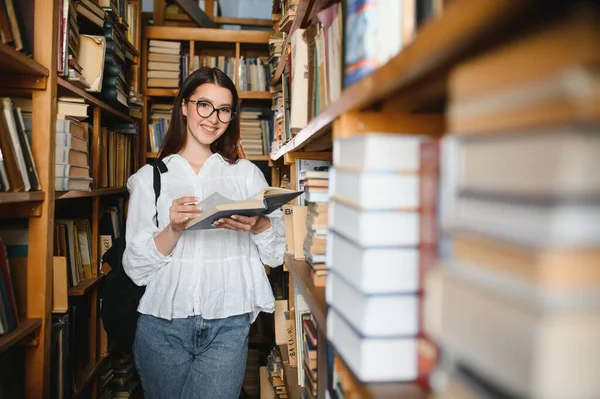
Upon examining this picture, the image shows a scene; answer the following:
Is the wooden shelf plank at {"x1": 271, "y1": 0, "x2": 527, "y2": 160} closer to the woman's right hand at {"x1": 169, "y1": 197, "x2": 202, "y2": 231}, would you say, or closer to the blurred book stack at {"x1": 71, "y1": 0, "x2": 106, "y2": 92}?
the woman's right hand at {"x1": 169, "y1": 197, "x2": 202, "y2": 231}

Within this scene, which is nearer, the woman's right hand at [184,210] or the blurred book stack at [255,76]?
the woman's right hand at [184,210]

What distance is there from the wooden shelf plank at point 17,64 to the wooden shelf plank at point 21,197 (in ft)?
1.23

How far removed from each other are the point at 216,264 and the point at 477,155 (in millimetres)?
1372

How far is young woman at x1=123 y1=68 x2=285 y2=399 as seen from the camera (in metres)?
1.53

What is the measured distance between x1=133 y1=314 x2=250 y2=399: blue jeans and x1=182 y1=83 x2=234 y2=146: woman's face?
721 mm

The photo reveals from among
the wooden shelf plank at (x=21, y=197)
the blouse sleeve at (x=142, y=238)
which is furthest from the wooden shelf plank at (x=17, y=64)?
the blouse sleeve at (x=142, y=238)

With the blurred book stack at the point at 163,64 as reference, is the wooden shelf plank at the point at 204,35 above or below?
above

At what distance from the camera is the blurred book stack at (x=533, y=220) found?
0.25 meters

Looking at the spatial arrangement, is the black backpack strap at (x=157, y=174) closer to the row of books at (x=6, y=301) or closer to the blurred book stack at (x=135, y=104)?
the row of books at (x=6, y=301)

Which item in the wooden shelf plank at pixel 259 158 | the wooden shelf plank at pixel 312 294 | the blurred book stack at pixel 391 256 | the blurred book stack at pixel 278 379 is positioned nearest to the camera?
the blurred book stack at pixel 391 256

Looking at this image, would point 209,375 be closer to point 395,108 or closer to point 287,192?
point 287,192

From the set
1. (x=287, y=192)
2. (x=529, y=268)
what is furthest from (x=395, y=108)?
(x=287, y=192)

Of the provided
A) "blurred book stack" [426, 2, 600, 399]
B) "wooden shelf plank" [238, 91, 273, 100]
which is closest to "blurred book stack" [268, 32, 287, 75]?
"wooden shelf plank" [238, 91, 273, 100]

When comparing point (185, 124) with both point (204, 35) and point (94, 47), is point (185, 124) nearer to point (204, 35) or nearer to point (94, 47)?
point (94, 47)
